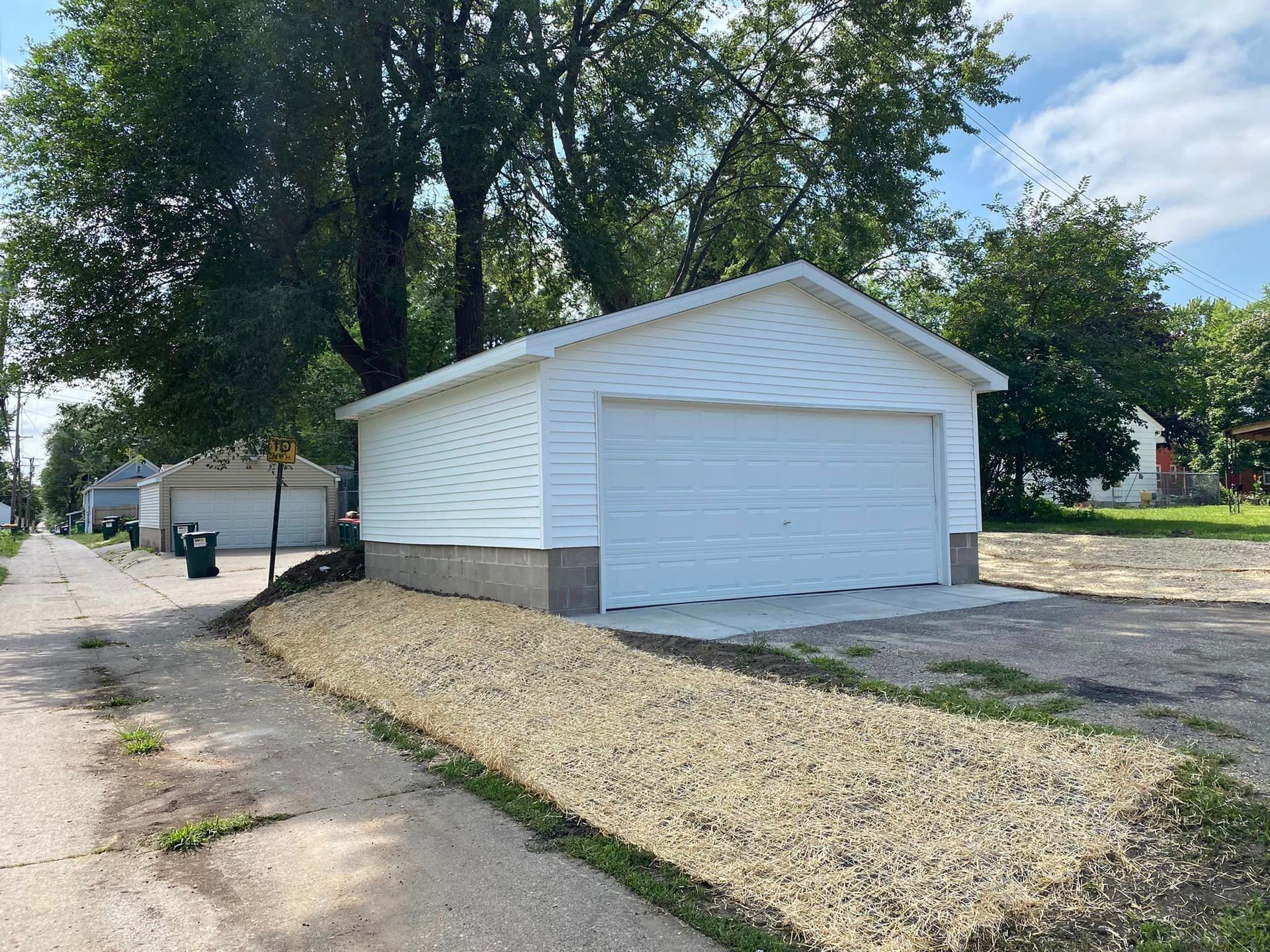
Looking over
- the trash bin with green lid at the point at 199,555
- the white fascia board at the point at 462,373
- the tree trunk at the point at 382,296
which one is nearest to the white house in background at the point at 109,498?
the trash bin with green lid at the point at 199,555

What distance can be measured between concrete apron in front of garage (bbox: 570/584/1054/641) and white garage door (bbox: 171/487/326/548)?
21.4m

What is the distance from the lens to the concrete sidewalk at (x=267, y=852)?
124 inches

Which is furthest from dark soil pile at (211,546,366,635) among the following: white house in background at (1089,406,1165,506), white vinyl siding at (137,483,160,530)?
white house in background at (1089,406,1165,506)

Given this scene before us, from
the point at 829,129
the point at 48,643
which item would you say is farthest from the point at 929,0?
the point at 48,643

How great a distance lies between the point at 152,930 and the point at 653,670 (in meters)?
3.61

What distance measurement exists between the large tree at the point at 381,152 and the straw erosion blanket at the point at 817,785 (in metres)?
7.62

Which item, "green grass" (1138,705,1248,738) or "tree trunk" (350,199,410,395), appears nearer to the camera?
"green grass" (1138,705,1248,738)

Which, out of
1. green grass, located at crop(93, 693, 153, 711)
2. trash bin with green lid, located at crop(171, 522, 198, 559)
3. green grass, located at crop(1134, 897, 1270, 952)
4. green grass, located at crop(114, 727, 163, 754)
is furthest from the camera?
trash bin with green lid, located at crop(171, 522, 198, 559)

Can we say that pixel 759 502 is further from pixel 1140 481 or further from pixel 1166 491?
pixel 1166 491

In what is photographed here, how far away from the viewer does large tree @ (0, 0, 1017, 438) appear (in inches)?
458

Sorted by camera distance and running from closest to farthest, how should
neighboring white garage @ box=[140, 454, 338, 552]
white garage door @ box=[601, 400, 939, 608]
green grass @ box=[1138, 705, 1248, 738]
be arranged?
green grass @ box=[1138, 705, 1248, 738]
white garage door @ box=[601, 400, 939, 608]
neighboring white garage @ box=[140, 454, 338, 552]

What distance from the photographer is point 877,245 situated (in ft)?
60.1

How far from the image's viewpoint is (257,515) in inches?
1112

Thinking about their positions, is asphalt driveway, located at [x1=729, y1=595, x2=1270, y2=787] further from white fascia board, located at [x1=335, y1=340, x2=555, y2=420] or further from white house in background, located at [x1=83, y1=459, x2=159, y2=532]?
white house in background, located at [x1=83, y1=459, x2=159, y2=532]
